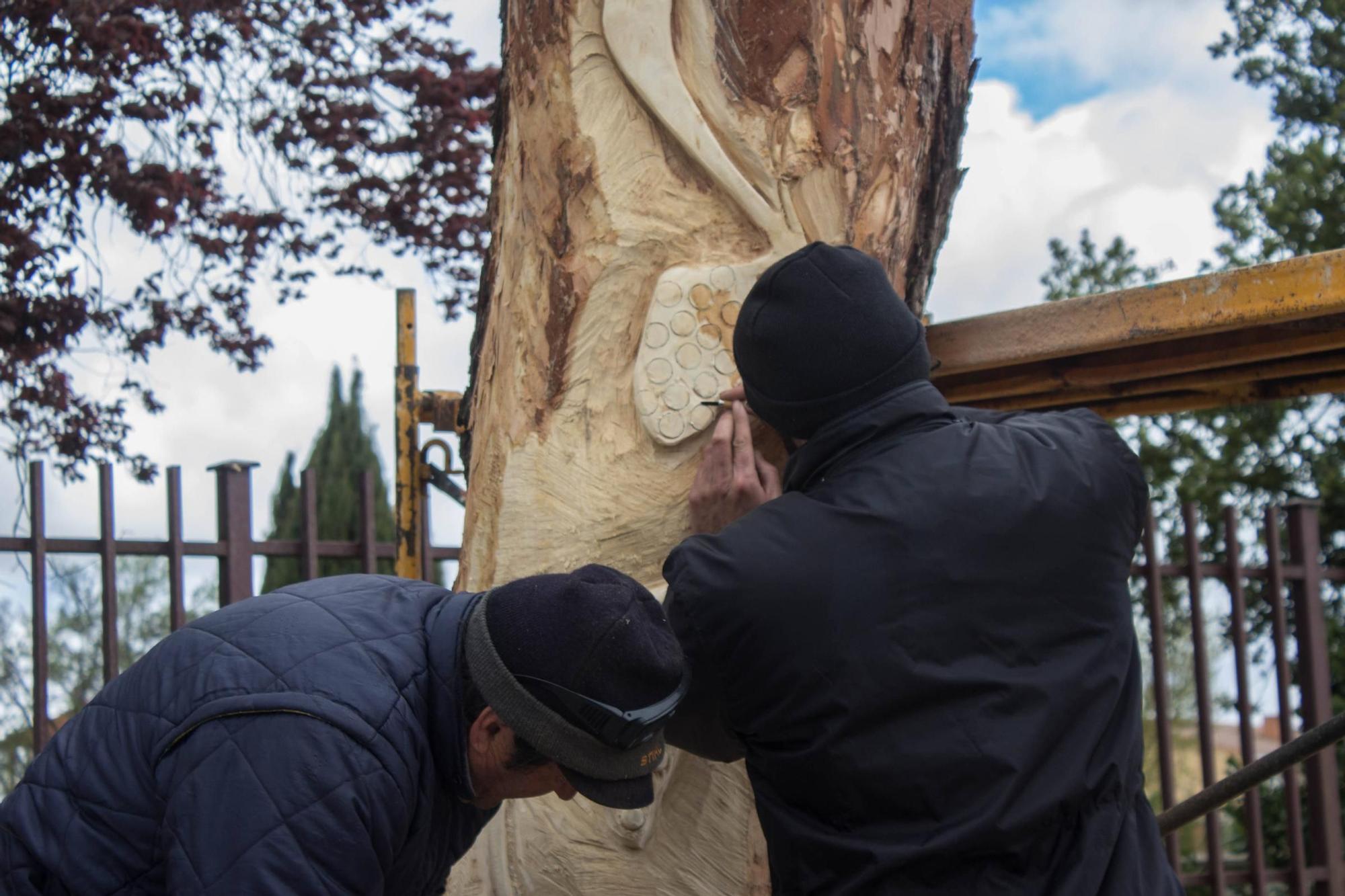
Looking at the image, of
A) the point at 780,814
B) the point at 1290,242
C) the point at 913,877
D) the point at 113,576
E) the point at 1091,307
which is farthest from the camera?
the point at 1290,242

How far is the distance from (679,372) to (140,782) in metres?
1.08

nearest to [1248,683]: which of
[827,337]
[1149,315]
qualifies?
[1149,315]

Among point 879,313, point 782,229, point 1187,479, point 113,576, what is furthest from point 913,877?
point 1187,479

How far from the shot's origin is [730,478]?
6.86ft

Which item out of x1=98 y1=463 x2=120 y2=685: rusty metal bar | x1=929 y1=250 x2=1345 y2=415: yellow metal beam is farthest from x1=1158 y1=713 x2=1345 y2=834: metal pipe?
x1=98 y1=463 x2=120 y2=685: rusty metal bar

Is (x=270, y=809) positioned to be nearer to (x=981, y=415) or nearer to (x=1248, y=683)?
(x=981, y=415)

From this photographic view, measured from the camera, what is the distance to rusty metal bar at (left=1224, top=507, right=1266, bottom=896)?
4.62 meters

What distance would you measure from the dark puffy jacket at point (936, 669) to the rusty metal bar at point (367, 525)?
214 centimetres

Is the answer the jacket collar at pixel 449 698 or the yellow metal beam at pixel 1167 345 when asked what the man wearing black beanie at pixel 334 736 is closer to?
the jacket collar at pixel 449 698

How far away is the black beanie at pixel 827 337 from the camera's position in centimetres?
179

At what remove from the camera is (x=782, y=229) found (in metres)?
2.23

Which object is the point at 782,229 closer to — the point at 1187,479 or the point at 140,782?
the point at 140,782

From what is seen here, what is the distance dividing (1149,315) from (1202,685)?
2.75 m

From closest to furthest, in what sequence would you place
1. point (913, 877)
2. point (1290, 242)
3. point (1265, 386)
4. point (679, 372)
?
point (913, 877) < point (679, 372) < point (1265, 386) < point (1290, 242)
